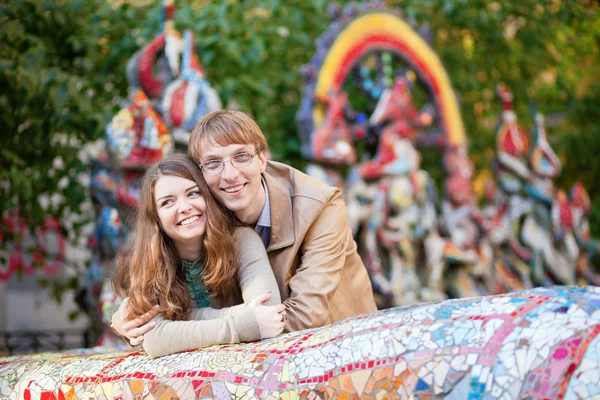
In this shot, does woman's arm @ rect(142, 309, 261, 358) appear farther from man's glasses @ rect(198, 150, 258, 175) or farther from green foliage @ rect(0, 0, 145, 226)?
green foliage @ rect(0, 0, 145, 226)

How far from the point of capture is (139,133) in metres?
4.22

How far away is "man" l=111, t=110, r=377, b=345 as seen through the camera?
8.11ft

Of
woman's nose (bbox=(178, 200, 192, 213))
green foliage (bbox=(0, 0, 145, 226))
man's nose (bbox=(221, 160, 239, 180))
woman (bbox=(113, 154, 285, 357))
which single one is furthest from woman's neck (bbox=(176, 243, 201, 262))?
green foliage (bbox=(0, 0, 145, 226))

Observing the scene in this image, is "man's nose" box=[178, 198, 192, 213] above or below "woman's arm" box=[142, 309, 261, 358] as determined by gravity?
above

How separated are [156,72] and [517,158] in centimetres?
373

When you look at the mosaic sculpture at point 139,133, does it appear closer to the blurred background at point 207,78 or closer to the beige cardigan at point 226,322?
the blurred background at point 207,78

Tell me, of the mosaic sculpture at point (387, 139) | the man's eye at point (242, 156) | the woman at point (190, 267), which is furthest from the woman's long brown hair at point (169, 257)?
the mosaic sculpture at point (387, 139)

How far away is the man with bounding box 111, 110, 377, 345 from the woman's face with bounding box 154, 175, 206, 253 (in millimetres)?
95

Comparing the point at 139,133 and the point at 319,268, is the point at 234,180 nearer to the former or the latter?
the point at 319,268

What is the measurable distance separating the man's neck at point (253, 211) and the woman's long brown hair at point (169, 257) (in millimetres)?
62

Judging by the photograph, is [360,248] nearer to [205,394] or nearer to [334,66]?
[334,66]

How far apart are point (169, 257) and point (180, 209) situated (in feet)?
0.50

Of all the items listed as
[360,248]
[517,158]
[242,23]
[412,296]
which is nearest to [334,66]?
[242,23]

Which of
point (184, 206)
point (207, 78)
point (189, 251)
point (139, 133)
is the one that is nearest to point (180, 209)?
point (184, 206)
